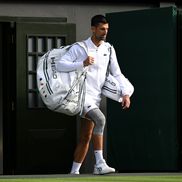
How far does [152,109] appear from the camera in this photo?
1296 cm

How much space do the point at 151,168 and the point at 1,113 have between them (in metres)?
3.30

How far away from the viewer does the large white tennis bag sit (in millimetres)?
10953

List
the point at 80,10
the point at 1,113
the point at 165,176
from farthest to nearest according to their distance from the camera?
1. the point at 1,113
2. the point at 80,10
3. the point at 165,176

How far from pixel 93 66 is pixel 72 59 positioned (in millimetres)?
281

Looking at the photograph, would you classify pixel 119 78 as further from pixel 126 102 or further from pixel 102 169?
pixel 102 169

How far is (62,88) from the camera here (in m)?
11.0

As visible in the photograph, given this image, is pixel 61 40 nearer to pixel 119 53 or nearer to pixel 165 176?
pixel 119 53

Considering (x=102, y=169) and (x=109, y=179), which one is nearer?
(x=109, y=179)

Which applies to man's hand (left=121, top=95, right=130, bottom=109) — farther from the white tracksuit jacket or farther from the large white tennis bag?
the large white tennis bag

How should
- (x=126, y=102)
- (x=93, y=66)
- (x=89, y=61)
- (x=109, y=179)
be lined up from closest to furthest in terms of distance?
(x=109, y=179)
(x=89, y=61)
(x=126, y=102)
(x=93, y=66)

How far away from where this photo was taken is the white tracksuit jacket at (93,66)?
1103 cm

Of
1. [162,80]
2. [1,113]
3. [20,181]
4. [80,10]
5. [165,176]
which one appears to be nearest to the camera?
[20,181]

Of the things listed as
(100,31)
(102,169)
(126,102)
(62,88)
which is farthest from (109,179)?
(100,31)

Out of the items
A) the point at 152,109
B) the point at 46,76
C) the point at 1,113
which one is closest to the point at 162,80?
the point at 152,109
